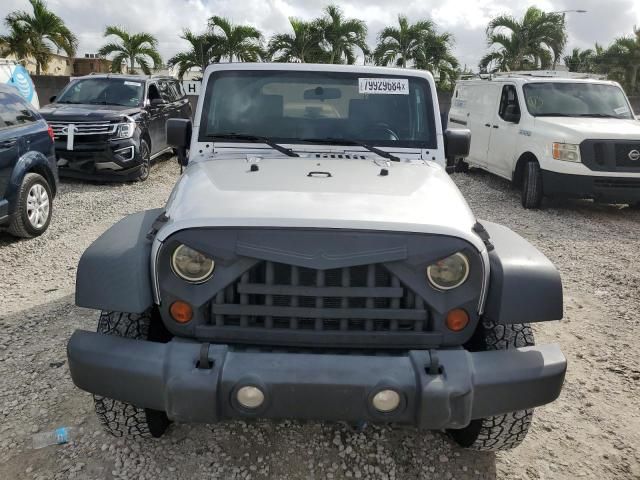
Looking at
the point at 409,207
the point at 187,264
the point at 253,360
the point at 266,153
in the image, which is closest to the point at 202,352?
the point at 253,360

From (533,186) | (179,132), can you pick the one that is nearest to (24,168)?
(179,132)

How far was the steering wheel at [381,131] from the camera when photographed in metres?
→ 3.51

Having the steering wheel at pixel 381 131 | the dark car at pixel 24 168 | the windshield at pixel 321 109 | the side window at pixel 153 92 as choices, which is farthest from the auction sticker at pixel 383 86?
the side window at pixel 153 92

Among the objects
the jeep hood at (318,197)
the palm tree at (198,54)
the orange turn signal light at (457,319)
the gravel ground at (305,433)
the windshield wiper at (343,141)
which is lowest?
the gravel ground at (305,433)

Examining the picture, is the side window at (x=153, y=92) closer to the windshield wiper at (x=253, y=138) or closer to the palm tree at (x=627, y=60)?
the windshield wiper at (x=253, y=138)

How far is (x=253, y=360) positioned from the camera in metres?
2.04

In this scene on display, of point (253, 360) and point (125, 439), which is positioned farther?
point (125, 439)

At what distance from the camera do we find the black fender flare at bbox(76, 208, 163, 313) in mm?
2186

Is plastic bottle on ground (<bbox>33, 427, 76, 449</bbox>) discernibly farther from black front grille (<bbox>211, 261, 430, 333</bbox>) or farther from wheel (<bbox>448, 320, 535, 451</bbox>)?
wheel (<bbox>448, 320, 535, 451</bbox>)

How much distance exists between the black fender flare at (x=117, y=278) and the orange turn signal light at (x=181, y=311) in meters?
0.10

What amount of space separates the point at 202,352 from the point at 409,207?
3.46ft

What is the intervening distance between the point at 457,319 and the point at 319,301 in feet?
1.87

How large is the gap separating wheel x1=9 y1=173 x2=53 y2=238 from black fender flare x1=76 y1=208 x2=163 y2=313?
13.1ft

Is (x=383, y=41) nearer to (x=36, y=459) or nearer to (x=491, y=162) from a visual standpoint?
(x=491, y=162)
